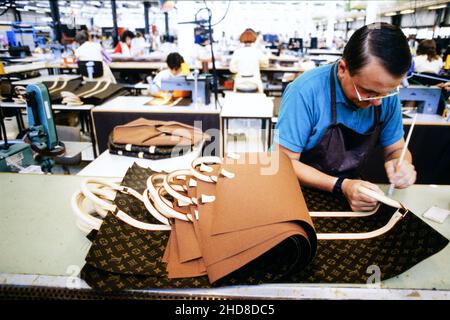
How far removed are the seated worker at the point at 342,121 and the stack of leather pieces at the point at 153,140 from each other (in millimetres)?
847

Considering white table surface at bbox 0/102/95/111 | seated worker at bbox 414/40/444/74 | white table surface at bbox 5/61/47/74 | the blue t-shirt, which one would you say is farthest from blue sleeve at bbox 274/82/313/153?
seated worker at bbox 414/40/444/74

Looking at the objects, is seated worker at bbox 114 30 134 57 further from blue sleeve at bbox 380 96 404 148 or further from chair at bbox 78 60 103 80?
blue sleeve at bbox 380 96 404 148

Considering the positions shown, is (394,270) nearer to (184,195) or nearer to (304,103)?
(184,195)

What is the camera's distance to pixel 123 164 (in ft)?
6.52

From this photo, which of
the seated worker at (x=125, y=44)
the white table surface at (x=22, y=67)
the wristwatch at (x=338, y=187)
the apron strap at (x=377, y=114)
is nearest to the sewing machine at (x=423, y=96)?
the apron strap at (x=377, y=114)

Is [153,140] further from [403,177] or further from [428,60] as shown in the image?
[428,60]

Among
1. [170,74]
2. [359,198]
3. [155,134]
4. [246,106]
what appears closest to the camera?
[359,198]

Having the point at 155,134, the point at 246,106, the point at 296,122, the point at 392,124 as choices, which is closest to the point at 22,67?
the point at 246,106

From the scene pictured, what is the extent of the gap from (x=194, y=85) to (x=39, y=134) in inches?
61.3

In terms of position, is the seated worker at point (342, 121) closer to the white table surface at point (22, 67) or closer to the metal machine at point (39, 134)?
the metal machine at point (39, 134)

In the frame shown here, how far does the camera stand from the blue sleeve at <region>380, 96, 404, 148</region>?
1.51m

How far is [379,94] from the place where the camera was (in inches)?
48.6

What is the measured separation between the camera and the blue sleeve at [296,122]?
1.39 m

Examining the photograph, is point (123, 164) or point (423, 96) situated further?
point (423, 96)
